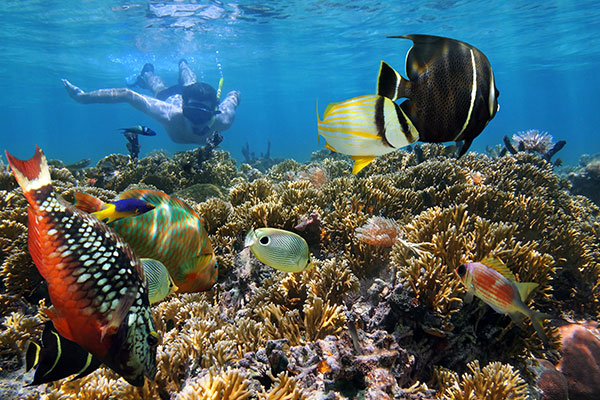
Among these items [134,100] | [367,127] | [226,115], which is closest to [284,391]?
[367,127]

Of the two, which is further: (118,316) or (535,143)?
(535,143)

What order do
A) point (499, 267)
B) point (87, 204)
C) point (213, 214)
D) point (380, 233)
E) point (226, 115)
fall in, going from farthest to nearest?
point (226, 115) < point (213, 214) < point (380, 233) < point (499, 267) < point (87, 204)

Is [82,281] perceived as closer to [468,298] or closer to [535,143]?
[468,298]

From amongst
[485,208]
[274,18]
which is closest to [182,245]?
[485,208]

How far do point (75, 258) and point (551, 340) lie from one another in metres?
4.55

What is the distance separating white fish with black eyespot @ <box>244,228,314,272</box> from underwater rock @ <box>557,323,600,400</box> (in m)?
3.28

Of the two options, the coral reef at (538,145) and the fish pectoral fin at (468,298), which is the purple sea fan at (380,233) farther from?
the coral reef at (538,145)

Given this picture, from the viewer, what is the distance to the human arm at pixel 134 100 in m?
18.0

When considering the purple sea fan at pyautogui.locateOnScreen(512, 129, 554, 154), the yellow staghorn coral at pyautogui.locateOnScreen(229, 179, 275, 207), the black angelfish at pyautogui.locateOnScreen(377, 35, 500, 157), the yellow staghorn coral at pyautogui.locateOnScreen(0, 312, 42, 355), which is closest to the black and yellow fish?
the black angelfish at pyautogui.locateOnScreen(377, 35, 500, 157)

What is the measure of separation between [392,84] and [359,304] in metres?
2.61

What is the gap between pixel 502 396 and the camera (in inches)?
91.1

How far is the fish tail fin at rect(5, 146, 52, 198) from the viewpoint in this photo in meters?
1.15

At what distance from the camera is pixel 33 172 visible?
4.03ft

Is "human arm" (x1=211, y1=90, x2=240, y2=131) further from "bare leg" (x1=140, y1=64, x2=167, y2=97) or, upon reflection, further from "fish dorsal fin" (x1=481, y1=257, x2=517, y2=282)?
"fish dorsal fin" (x1=481, y1=257, x2=517, y2=282)
